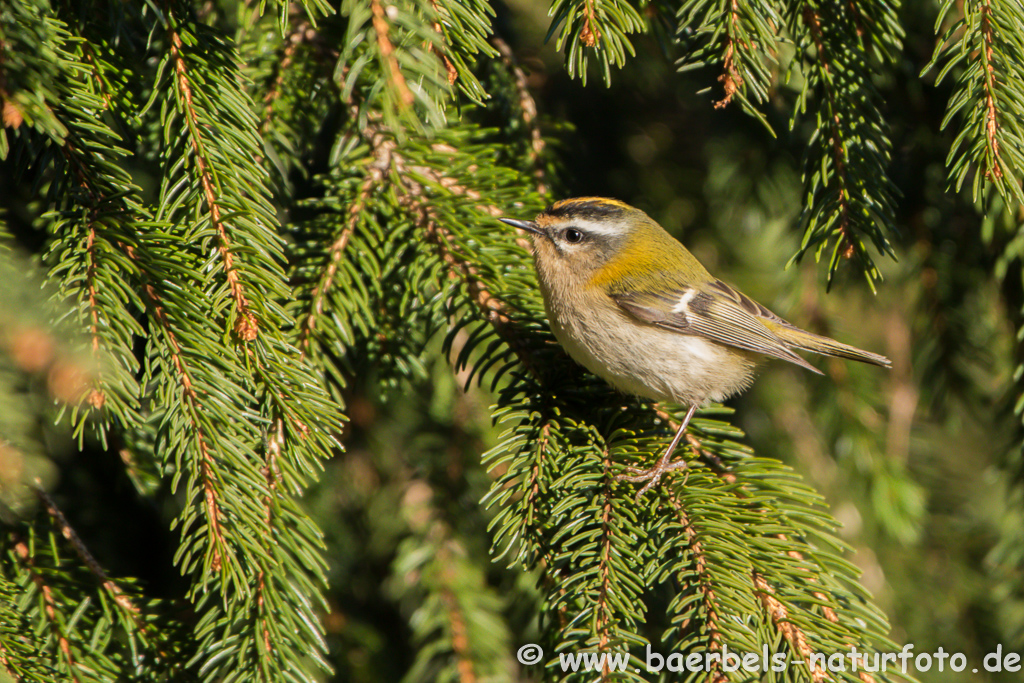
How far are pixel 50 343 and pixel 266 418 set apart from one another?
15.7 inches

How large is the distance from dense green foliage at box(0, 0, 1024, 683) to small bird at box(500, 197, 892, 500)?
0.08m

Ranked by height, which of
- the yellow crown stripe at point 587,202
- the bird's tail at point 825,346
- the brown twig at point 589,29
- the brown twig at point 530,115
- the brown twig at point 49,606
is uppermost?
the brown twig at point 589,29

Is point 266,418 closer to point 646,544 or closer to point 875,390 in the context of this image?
point 646,544

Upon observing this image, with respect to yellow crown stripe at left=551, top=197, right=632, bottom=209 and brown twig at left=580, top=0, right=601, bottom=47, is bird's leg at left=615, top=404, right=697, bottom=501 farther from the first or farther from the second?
brown twig at left=580, top=0, right=601, bottom=47

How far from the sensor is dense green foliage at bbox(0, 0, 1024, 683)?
1.07m

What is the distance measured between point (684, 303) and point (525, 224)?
22.1 inches

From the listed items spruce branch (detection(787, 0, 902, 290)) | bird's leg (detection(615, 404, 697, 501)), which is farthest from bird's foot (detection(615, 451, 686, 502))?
spruce branch (detection(787, 0, 902, 290))

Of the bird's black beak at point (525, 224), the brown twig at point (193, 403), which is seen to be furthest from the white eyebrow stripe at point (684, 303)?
the brown twig at point (193, 403)

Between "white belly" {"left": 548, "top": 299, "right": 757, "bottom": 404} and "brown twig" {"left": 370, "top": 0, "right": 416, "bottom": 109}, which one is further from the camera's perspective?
"white belly" {"left": 548, "top": 299, "right": 757, "bottom": 404}

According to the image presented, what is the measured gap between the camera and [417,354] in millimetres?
1563

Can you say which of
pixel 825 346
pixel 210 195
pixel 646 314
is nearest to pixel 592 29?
pixel 210 195

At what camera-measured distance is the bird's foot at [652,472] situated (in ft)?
4.27

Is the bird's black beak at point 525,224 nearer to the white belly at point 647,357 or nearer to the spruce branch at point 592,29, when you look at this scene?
the white belly at point 647,357

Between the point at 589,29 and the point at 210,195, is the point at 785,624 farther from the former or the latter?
the point at 210,195
